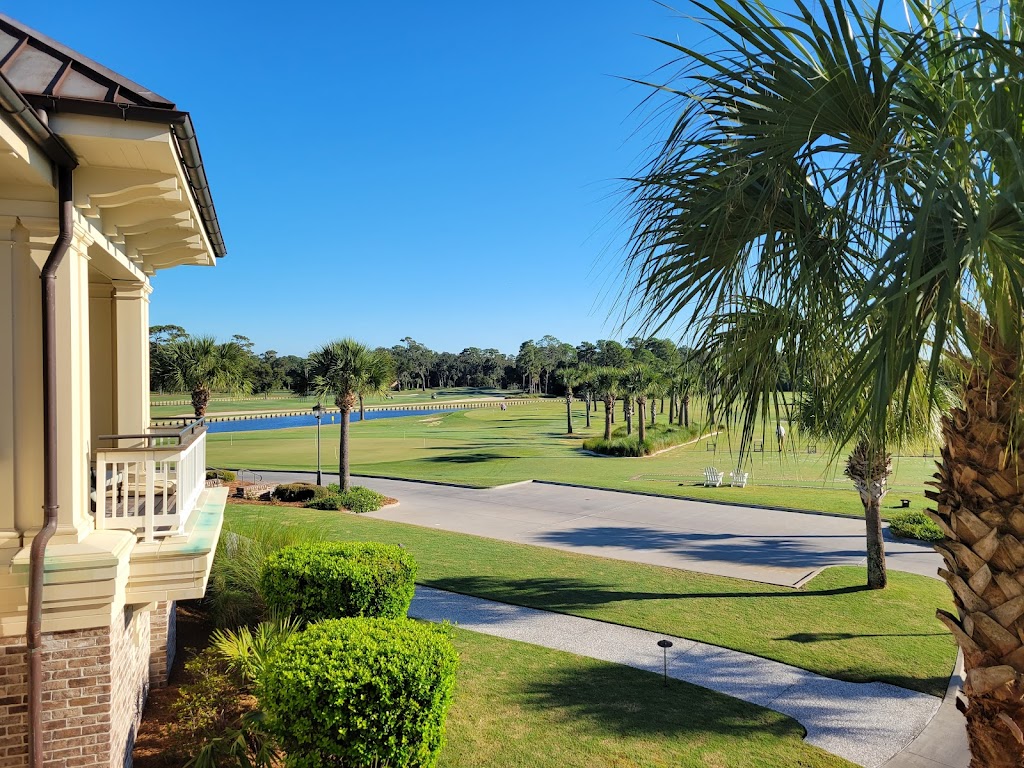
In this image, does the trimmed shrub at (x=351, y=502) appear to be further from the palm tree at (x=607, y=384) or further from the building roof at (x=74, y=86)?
the palm tree at (x=607, y=384)

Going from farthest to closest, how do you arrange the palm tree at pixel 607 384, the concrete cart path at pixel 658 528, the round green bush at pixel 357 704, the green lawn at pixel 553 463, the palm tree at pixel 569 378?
the palm tree at pixel 569 378 → the palm tree at pixel 607 384 → the green lawn at pixel 553 463 → the concrete cart path at pixel 658 528 → the round green bush at pixel 357 704

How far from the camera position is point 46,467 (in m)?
4.74

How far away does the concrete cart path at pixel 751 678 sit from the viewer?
7.28 meters

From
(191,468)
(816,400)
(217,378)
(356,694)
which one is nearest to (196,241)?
(191,468)

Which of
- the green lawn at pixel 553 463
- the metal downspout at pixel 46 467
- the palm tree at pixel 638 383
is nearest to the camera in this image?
the metal downspout at pixel 46 467

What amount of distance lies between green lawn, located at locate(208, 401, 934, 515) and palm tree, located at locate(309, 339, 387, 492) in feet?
17.2

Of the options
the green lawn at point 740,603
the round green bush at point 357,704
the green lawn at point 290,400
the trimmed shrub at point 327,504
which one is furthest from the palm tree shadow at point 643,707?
the green lawn at point 290,400

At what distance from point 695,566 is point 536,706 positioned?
315 inches

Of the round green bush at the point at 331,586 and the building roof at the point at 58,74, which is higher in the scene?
the building roof at the point at 58,74

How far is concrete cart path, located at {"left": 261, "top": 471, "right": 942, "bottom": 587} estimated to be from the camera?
15219mm

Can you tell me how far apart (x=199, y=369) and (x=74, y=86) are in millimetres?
25115

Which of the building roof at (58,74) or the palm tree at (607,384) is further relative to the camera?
the palm tree at (607,384)

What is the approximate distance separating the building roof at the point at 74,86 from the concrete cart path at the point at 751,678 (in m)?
7.43

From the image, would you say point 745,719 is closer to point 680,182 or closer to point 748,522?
point 680,182
